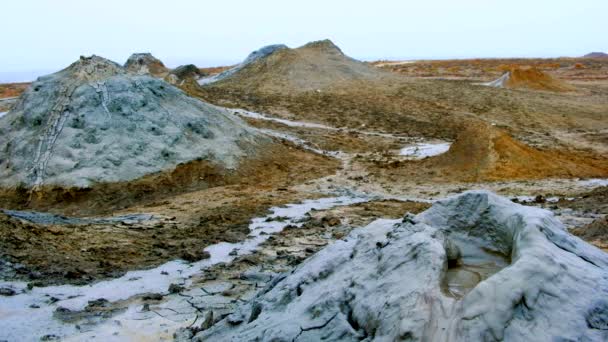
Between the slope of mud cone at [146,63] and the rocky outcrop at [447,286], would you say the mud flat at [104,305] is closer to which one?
the rocky outcrop at [447,286]

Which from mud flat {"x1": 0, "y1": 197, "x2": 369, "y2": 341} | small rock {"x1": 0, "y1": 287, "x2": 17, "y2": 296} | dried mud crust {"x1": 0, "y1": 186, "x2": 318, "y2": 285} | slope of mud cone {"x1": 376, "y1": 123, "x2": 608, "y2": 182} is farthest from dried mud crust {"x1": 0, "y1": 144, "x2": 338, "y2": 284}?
slope of mud cone {"x1": 376, "y1": 123, "x2": 608, "y2": 182}

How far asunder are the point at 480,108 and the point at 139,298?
56.8ft

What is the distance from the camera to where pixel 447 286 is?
3.21m

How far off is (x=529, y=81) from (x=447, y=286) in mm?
26158

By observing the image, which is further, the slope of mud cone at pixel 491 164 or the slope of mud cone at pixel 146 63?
the slope of mud cone at pixel 146 63

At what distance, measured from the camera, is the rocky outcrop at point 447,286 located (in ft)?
8.97

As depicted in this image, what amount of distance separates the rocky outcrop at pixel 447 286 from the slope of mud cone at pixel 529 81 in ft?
79.3

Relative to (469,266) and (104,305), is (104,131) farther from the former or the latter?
(469,266)

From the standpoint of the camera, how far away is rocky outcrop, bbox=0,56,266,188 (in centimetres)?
1037

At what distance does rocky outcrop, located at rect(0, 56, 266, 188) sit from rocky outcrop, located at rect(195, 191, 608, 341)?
23.4 feet

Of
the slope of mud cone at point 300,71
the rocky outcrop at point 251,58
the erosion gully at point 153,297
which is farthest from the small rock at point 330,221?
the rocky outcrop at point 251,58

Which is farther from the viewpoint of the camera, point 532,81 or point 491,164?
point 532,81

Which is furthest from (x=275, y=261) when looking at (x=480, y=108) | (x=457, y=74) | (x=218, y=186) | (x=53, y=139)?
(x=457, y=74)

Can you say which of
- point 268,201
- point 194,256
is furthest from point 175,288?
point 268,201
